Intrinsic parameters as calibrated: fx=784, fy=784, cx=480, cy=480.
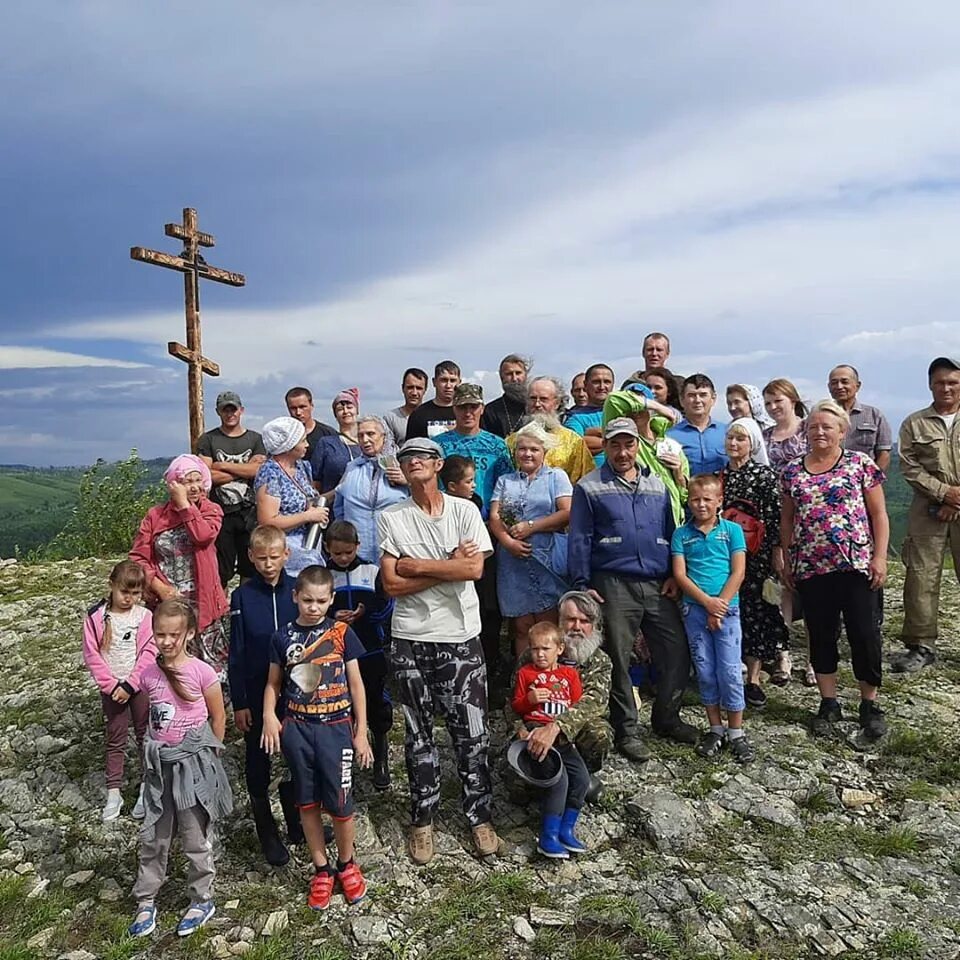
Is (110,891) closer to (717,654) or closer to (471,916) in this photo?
(471,916)

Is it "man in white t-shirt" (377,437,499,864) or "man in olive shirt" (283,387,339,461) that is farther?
"man in olive shirt" (283,387,339,461)

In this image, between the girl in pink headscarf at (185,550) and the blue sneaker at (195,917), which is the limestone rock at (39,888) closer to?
the blue sneaker at (195,917)

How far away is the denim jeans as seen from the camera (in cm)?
619

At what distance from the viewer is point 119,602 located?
6.00 meters

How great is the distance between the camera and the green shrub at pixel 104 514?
56.1 ft

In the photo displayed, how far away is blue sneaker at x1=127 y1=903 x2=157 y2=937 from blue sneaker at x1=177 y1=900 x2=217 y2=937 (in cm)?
16

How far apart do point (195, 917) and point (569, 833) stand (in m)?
2.41

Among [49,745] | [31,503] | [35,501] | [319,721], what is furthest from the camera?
[35,501]

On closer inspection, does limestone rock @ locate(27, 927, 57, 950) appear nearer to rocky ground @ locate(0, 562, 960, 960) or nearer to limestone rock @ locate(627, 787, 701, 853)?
rocky ground @ locate(0, 562, 960, 960)

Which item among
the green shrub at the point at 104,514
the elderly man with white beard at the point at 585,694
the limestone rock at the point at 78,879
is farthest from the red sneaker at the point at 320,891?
the green shrub at the point at 104,514

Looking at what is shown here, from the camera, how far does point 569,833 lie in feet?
17.5

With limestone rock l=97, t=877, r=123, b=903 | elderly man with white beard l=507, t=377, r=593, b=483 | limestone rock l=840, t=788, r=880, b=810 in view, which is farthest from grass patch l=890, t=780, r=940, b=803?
limestone rock l=97, t=877, r=123, b=903

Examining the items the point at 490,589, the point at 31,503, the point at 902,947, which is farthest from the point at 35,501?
the point at 902,947

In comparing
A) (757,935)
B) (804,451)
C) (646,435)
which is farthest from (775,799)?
(804,451)
